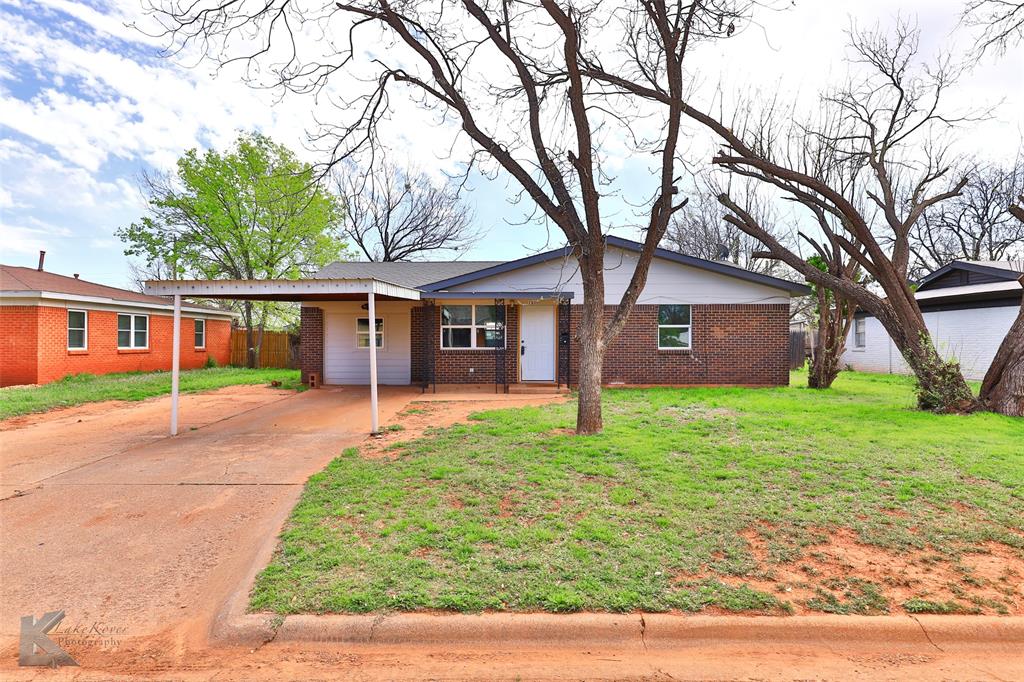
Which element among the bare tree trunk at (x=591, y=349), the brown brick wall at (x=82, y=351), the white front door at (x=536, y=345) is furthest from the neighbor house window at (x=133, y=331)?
the bare tree trunk at (x=591, y=349)

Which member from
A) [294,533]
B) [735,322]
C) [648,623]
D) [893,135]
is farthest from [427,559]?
[893,135]

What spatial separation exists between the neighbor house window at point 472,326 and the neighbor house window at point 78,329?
1182 cm

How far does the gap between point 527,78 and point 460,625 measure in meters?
7.27

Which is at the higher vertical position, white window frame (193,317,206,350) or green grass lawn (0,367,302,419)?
white window frame (193,317,206,350)

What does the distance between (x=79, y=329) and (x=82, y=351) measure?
27.5 inches

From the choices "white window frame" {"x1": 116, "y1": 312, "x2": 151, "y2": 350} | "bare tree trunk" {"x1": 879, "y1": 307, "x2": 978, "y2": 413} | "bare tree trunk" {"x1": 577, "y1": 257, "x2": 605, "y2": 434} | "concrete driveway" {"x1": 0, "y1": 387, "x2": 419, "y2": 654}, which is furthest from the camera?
"white window frame" {"x1": 116, "y1": 312, "x2": 151, "y2": 350}

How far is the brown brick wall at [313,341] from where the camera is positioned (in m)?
14.3

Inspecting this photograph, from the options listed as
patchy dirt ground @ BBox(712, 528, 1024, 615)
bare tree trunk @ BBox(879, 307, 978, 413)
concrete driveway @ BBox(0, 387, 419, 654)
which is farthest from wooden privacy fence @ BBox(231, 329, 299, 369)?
patchy dirt ground @ BBox(712, 528, 1024, 615)

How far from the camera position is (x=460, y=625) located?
9.55 feet

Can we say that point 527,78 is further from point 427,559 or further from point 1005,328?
point 1005,328

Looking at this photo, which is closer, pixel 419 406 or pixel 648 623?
pixel 648 623

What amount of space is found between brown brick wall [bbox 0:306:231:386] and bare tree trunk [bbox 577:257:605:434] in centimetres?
1603

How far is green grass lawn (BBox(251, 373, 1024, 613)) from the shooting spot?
125 inches

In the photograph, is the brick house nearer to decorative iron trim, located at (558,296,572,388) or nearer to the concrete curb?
decorative iron trim, located at (558,296,572,388)
